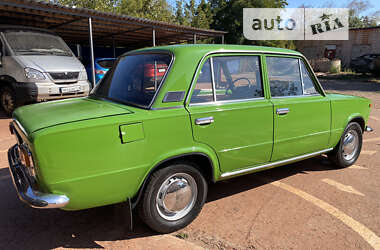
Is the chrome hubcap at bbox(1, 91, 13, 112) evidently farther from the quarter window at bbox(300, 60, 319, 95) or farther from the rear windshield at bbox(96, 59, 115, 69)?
the quarter window at bbox(300, 60, 319, 95)

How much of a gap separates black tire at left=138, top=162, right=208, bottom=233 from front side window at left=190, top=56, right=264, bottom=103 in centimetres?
68

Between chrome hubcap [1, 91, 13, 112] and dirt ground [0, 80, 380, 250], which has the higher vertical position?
chrome hubcap [1, 91, 13, 112]

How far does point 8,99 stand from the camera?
24.5ft

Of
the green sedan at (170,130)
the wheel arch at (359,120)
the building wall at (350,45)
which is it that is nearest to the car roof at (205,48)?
the green sedan at (170,130)

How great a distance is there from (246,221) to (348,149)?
245cm

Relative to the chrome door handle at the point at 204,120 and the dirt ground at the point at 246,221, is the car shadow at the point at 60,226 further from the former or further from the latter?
the chrome door handle at the point at 204,120

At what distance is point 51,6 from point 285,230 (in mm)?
9047

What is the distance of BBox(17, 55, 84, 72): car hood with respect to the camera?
7.09m

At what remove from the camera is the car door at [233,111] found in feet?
9.36

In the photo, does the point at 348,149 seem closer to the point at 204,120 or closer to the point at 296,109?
the point at 296,109

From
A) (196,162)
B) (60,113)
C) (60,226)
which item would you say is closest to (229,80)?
(196,162)

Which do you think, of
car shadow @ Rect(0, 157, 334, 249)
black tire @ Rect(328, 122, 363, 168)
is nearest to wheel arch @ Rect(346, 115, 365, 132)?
black tire @ Rect(328, 122, 363, 168)

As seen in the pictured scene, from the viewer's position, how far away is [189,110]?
2.75 m

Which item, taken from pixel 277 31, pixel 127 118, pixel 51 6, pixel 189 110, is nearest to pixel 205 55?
pixel 189 110
